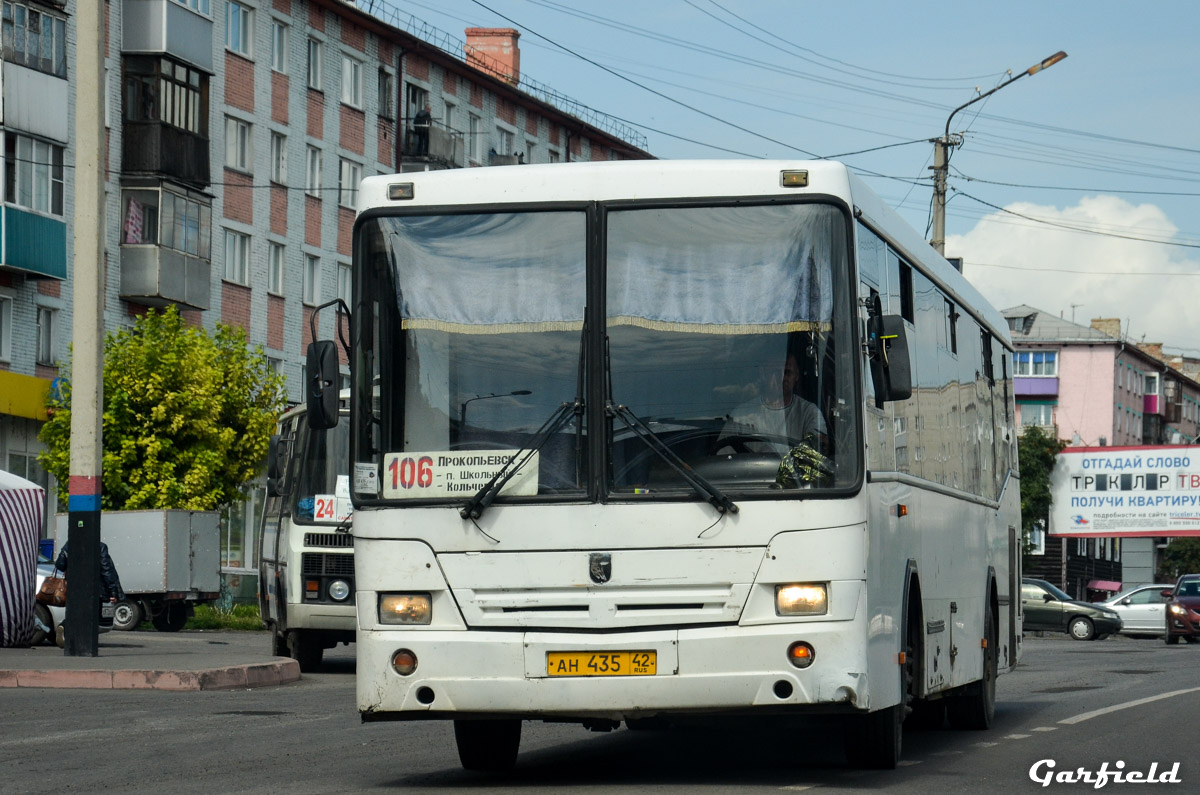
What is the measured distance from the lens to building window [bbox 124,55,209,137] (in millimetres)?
47438

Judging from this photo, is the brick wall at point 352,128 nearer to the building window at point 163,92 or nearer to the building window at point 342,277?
the building window at point 342,277

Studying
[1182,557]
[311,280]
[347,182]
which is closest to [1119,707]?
[311,280]

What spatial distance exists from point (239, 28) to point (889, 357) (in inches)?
1813

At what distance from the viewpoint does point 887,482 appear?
34.0 feet

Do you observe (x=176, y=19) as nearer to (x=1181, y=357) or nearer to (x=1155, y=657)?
(x=1155, y=657)

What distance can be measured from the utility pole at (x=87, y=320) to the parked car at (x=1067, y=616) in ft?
104

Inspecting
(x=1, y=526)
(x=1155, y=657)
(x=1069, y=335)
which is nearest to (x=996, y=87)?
(x=1155, y=657)


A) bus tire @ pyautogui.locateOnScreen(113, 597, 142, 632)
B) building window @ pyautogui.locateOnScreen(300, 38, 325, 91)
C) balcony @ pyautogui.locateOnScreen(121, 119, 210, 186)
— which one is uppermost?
building window @ pyautogui.locateOnScreen(300, 38, 325, 91)

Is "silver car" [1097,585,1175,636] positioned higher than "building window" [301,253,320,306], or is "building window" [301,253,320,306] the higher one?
"building window" [301,253,320,306]

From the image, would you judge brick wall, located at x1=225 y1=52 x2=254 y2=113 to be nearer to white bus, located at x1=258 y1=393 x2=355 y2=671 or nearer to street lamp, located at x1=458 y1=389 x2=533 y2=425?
white bus, located at x1=258 y1=393 x2=355 y2=671

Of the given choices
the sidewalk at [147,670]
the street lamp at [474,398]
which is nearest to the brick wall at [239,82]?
the sidewalk at [147,670]

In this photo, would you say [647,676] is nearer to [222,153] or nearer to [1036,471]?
[222,153]

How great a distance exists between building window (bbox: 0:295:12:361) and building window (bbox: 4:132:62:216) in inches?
81.6

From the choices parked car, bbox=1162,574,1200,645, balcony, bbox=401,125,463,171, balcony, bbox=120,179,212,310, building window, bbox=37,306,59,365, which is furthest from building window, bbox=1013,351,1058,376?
building window, bbox=37,306,59,365
